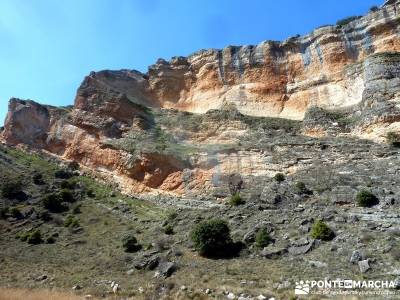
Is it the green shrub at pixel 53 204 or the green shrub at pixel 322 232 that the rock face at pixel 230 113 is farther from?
the green shrub at pixel 53 204

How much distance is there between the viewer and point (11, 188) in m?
34.9

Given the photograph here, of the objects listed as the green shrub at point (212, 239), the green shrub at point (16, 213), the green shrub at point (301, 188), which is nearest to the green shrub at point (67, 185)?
the green shrub at point (16, 213)

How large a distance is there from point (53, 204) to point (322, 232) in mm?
19671

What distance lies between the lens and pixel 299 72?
5162cm

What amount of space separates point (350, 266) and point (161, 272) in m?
7.72

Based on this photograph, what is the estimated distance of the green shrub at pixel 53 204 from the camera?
3269 cm

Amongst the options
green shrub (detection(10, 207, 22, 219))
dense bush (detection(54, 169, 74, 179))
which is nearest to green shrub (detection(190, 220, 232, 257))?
green shrub (detection(10, 207, 22, 219))

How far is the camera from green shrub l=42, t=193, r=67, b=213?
32.7 meters

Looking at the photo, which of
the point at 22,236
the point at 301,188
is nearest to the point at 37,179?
the point at 22,236

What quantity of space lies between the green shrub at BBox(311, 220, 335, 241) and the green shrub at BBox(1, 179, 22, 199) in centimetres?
2297

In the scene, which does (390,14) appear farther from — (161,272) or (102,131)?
(161,272)

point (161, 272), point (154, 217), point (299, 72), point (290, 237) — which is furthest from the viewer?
point (299, 72)

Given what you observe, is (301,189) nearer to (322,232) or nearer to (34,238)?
(322,232)

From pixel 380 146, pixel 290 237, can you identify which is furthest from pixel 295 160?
pixel 290 237
